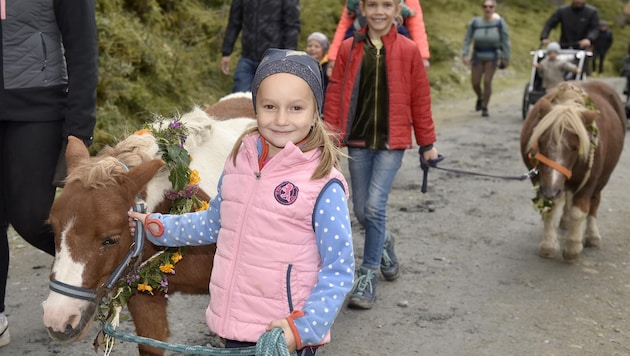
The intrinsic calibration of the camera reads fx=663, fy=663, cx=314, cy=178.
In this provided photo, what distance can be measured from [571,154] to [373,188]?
1.92 metres

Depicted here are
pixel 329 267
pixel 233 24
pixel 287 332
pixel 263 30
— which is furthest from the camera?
pixel 233 24

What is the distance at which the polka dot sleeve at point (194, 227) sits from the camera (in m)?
2.43

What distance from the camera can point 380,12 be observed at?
4.02 meters

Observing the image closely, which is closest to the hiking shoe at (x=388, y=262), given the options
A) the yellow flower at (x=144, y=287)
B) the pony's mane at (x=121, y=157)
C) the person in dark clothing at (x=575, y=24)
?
the pony's mane at (x=121, y=157)

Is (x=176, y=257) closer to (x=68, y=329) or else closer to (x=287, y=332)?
(x=68, y=329)

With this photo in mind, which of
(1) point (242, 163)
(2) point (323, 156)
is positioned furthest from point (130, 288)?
(2) point (323, 156)

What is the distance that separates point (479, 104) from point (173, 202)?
11.8 m

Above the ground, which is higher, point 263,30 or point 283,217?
point 283,217

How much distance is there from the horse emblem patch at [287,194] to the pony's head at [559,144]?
3604mm

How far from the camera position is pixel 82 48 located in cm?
337

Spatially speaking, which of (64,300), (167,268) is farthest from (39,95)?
(64,300)

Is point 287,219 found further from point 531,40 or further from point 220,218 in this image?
point 531,40

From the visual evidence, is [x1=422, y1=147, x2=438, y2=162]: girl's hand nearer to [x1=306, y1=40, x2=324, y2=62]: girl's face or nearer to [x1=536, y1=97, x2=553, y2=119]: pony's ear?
[x1=536, y1=97, x2=553, y2=119]: pony's ear

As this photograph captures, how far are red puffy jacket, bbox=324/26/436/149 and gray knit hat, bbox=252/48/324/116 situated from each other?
6.57ft
